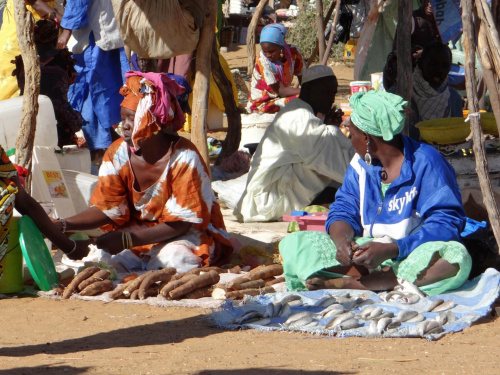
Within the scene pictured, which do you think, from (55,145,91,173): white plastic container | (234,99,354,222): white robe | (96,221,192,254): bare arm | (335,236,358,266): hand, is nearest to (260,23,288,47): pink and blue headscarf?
(234,99,354,222): white robe

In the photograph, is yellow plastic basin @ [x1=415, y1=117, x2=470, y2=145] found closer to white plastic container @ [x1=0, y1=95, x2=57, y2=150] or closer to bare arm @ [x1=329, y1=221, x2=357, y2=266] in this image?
bare arm @ [x1=329, y1=221, x2=357, y2=266]

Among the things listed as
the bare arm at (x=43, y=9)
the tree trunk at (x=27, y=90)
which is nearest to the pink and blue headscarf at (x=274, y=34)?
the bare arm at (x=43, y=9)

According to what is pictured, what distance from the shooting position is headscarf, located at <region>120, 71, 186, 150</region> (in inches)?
205

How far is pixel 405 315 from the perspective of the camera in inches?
165

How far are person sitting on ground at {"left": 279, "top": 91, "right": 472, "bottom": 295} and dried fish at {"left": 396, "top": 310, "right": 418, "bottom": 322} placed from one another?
1.06ft

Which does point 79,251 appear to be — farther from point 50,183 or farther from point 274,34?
point 274,34

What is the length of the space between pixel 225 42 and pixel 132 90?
14.1m

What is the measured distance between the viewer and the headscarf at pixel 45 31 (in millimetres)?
7289

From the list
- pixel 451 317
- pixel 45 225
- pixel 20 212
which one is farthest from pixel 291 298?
pixel 20 212

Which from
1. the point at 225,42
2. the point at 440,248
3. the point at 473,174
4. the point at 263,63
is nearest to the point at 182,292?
the point at 440,248

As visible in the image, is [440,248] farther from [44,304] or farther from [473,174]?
[44,304]

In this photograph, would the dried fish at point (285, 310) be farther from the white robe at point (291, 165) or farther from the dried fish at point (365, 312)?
the white robe at point (291, 165)

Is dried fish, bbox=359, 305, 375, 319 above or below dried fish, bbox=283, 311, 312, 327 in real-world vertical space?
above

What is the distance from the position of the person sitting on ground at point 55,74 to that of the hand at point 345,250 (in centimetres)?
348
